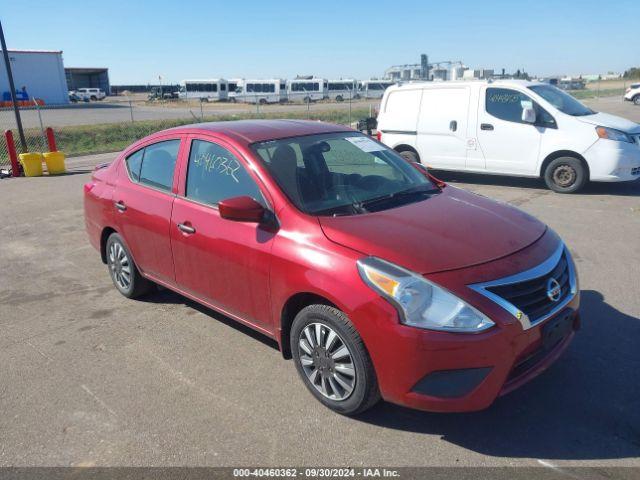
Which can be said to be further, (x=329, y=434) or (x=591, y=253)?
(x=591, y=253)

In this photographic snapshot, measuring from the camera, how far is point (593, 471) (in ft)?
8.59

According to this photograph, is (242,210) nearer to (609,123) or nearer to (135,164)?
(135,164)

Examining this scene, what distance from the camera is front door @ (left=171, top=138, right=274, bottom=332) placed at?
3436mm

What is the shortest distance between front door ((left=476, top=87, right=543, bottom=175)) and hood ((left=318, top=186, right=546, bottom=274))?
236 inches

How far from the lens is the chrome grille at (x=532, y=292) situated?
2.71 metres

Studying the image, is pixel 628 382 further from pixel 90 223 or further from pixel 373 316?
pixel 90 223

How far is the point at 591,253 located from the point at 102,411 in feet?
16.9

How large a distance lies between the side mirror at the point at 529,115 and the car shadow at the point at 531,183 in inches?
53.5

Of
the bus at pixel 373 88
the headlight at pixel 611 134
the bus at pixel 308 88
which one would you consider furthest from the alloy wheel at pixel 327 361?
the bus at pixel 373 88

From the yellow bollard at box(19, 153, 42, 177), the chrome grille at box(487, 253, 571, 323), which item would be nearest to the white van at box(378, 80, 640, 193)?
the chrome grille at box(487, 253, 571, 323)

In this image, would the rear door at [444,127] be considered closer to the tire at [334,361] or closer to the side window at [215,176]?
the side window at [215,176]

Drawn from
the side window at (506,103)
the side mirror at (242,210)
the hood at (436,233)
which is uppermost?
the side window at (506,103)

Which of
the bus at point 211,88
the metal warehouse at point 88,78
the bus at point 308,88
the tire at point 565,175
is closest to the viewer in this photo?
the tire at point 565,175

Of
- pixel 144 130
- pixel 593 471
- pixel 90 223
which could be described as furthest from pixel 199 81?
pixel 593 471
